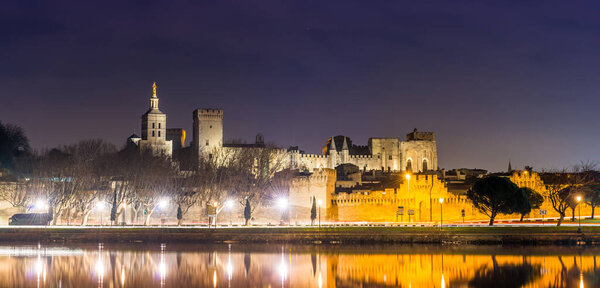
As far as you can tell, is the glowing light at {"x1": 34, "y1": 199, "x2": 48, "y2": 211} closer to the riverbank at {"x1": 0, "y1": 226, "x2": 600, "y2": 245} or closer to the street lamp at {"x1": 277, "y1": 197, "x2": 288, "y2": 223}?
the riverbank at {"x1": 0, "y1": 226, "x2": 600, "y2": 245}

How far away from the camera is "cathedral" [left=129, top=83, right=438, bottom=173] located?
421 feet

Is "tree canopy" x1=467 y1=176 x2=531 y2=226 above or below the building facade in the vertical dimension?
below

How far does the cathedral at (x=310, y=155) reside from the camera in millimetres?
128375

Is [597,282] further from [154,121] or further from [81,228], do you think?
[154,121]

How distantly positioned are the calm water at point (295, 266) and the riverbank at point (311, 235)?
233 centimetres

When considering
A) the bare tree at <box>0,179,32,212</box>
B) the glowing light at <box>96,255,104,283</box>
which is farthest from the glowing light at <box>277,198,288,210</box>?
the glowing light at <box>96,255,104,283</box>

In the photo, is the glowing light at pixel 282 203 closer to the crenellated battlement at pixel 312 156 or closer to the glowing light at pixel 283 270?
the glowing light at pixel 283 270

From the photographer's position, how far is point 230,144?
129 metres

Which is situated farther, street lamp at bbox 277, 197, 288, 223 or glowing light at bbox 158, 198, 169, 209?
glowing light at bbox 158, 198, 169, 209

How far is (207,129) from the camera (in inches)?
5143

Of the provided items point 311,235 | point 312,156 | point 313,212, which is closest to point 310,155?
point 312,156

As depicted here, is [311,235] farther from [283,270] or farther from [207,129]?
[207,129]

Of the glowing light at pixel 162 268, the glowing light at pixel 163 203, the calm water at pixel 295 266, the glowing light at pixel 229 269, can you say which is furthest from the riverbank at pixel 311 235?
the glowing light at pixel 163 203

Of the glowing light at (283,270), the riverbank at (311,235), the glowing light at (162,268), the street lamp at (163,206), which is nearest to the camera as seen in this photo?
the glowing light at (162,268)
